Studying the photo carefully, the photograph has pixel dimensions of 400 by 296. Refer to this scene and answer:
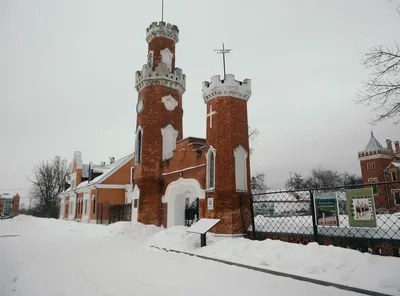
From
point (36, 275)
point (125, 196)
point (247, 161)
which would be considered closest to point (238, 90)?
point (247, 161)

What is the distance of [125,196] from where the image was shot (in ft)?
95.6

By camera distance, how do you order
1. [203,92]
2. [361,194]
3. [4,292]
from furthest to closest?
[203,92]
[361,194]
[4,292]

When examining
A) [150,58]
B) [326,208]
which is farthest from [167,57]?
[326,208]

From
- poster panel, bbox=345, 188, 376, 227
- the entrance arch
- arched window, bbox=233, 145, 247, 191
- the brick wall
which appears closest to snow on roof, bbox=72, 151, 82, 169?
the entrance arch

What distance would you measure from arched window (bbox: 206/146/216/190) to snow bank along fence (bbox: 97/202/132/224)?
32.2 feet

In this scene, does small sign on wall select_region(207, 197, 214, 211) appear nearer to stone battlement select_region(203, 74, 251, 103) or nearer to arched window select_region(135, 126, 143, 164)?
stone battlement select_region(203, 74, 251, 103)

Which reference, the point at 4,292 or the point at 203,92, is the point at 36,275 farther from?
the point at 203,92

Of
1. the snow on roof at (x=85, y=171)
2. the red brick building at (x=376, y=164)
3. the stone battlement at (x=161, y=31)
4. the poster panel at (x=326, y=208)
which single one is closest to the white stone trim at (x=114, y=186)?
the snow on roof at (x=85, y=171)

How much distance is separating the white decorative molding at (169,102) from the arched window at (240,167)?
7.32 meters

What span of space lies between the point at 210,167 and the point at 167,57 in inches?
399

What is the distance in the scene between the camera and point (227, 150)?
42.9ft

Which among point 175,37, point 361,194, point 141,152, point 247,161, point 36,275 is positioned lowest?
point 36,275

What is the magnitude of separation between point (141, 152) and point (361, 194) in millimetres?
13363

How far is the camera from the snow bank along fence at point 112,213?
865 inches
